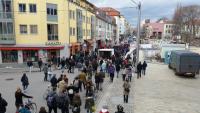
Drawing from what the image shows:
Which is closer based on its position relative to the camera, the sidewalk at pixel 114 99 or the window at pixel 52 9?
the sidewalk at pixel 114 99

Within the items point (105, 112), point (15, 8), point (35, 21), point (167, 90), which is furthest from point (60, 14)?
point (105, 112)

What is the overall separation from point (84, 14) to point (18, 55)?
60.3ft

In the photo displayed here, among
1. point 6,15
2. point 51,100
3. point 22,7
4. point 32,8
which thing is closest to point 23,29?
point 6,15

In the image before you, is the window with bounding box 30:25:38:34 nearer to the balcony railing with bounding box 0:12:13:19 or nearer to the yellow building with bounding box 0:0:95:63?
the yellow building with bounding box 0:0:95:63

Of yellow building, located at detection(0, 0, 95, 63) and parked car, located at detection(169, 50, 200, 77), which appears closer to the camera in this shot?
parked car, located at detection(169, 50, 200, 77)

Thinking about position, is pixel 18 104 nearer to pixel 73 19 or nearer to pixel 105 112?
pixel 105 112

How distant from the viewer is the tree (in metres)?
86.3

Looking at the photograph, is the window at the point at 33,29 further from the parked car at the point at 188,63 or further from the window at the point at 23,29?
the parked car at the point at 188,63

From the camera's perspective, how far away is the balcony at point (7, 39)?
110 feet

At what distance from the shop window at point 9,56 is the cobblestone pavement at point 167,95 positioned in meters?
18.4

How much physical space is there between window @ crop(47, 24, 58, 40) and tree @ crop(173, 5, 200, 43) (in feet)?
191

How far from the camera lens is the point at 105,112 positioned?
1040 cm

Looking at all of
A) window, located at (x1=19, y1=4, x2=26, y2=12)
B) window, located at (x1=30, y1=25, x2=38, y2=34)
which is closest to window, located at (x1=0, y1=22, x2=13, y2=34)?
window, located at (x1=19, y1=4, x2=26, y2=12)

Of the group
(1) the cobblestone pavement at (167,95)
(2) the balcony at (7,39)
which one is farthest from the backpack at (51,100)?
(2) the balcony at (7,39)
